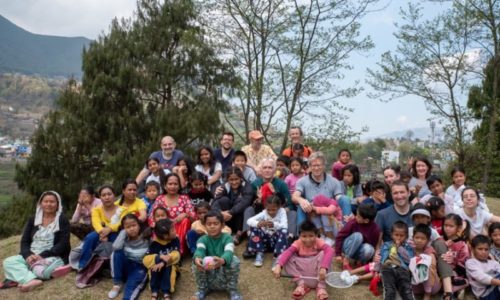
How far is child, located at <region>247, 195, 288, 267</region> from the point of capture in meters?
5.38

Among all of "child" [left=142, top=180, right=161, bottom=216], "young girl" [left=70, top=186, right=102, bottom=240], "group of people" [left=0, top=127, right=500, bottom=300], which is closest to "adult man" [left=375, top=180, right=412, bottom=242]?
"group of people" [left=0, top=127, right=500, bottom=300]

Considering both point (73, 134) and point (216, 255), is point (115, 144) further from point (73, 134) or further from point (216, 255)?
point (216, 255)

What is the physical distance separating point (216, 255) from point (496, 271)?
11.1 ft

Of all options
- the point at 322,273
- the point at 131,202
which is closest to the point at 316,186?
the point at 322,273

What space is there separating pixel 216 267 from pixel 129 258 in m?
1.22

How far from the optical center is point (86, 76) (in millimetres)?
14547

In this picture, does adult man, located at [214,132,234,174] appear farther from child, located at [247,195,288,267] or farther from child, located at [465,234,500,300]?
child, located at [465,234,500,300]

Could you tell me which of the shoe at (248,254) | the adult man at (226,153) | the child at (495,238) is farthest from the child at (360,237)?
the adult man at (226,153)

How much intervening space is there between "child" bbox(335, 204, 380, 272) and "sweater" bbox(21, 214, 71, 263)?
3830 mm

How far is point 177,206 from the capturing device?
18.6 feet

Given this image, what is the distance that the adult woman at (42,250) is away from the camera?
16.8 feet

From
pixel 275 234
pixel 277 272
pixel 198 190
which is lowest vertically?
pixel 277 272

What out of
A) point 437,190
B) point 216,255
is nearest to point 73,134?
point 216,255

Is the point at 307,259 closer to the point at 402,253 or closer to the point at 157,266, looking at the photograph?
the point at 402,253
